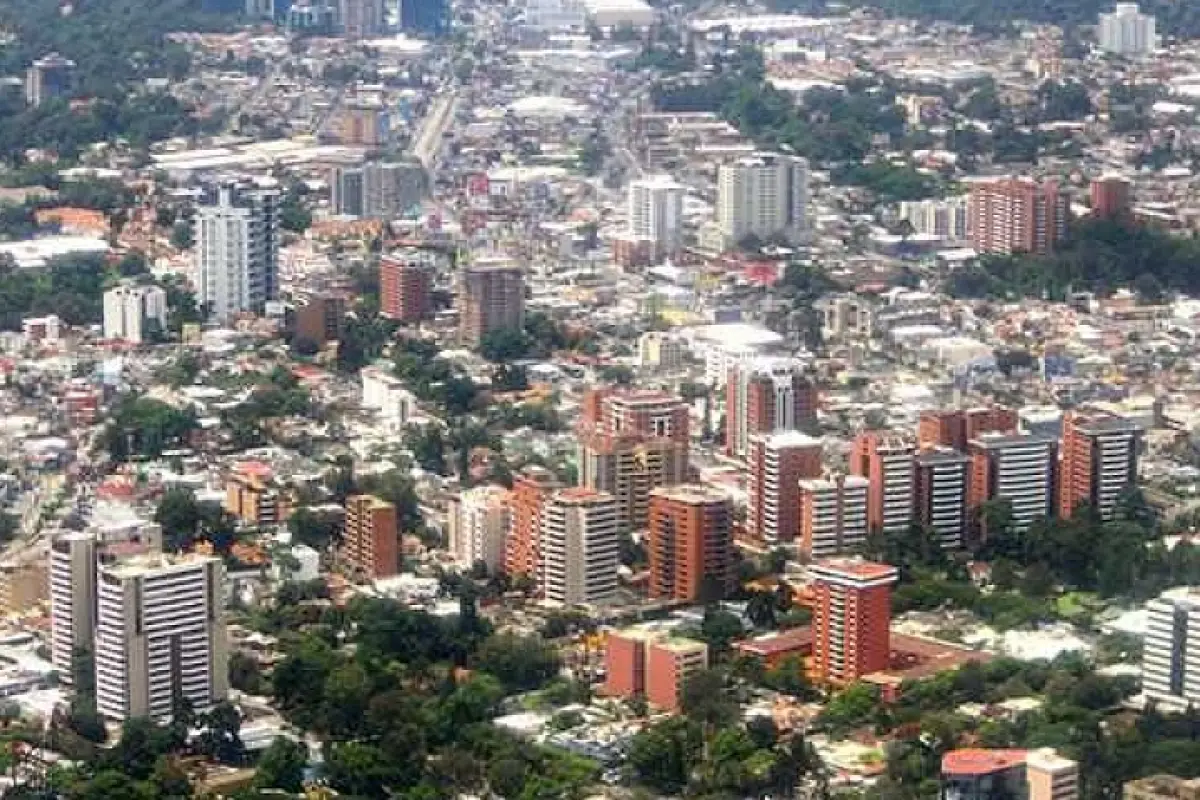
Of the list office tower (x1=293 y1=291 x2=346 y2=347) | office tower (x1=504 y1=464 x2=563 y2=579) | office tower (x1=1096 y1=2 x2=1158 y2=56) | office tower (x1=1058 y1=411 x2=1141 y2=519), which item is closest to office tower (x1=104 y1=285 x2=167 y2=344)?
office tower (x1=293 y1=291 x2=346 y2=347)

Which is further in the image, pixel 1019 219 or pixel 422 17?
pixel 422 17

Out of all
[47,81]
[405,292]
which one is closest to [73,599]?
[405,292]

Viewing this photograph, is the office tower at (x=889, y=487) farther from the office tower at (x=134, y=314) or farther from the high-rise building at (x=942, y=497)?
the office tower at (x=134, y=314)

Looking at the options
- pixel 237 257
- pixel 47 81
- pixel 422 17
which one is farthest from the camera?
pixel 422 17

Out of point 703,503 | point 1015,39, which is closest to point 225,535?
point 703,503

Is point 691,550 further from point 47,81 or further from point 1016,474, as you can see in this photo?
point 47,81

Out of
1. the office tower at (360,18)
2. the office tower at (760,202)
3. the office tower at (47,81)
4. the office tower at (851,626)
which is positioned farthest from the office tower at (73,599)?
the office tower at (360,18)
